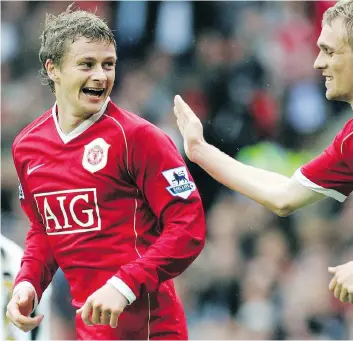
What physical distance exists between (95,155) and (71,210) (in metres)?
0.24

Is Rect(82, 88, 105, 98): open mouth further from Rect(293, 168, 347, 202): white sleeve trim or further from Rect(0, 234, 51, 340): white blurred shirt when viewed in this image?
Rect(0, 234, 51, 340): white blurred shirt

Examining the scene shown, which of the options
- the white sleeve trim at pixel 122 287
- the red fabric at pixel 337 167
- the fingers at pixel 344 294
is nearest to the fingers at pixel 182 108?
the red fabric at pixel 337 167

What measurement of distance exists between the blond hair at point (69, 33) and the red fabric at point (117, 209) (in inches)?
11.6

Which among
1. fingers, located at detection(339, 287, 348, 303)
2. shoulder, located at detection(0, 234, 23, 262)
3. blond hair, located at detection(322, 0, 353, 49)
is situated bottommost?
shoulder, located at detection(0, 234, 23, 262)

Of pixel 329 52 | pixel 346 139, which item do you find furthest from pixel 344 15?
pixel 346 139

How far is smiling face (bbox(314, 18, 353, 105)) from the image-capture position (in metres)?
3.59

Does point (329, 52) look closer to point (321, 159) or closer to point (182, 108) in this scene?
point (321, 159)

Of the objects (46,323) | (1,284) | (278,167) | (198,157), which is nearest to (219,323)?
(278,167)

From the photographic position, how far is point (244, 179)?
3.90 meters

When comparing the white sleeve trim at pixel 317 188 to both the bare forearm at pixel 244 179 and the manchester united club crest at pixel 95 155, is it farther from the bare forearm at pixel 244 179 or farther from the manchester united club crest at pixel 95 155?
the manchester united club crest at pixel 95 155

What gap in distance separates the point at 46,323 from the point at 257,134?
253 centimetres

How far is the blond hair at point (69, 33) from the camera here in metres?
3.70

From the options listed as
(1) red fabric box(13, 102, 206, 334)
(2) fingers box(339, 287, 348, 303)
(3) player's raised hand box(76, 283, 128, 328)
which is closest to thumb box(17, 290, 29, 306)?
(1) red fabric box(13, 102, 206, 334)

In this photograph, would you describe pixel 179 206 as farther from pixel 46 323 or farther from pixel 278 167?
pixel 278 167
